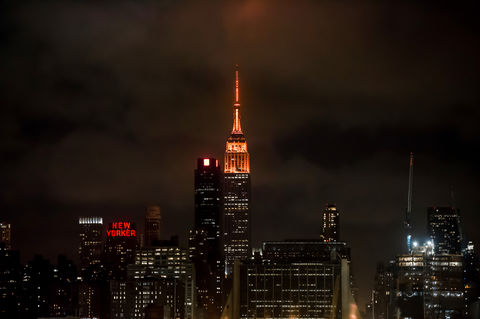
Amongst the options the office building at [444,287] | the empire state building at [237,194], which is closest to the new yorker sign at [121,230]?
the empire state building at [237,194]

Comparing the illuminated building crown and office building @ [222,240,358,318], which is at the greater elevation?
the illuminated building crown

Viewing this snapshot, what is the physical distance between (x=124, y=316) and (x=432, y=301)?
23.3m

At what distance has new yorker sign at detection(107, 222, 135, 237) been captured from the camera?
A: 4184 inches

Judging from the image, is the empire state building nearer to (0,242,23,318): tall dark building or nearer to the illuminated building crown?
the illuminated building crown

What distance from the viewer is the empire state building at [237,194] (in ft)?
353

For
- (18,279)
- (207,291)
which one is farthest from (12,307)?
(207,291)

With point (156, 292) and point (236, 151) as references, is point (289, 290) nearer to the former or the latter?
point (156, 292)

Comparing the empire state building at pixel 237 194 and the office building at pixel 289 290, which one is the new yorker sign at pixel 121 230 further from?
the office building at pixel 289 290

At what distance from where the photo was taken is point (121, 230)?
351 ft

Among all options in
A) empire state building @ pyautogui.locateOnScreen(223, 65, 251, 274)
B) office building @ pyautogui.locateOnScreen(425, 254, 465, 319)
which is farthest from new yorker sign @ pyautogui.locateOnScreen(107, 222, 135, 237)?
office building @ pyautogui.locateOnScreen(425, 254, 465, 319)

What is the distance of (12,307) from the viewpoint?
82.9m

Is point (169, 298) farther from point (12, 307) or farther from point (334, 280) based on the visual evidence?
point (334, 280)

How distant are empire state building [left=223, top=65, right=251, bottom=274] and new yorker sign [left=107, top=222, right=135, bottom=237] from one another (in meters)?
9.92

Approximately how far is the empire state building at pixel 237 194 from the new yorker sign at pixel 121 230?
9918mm
